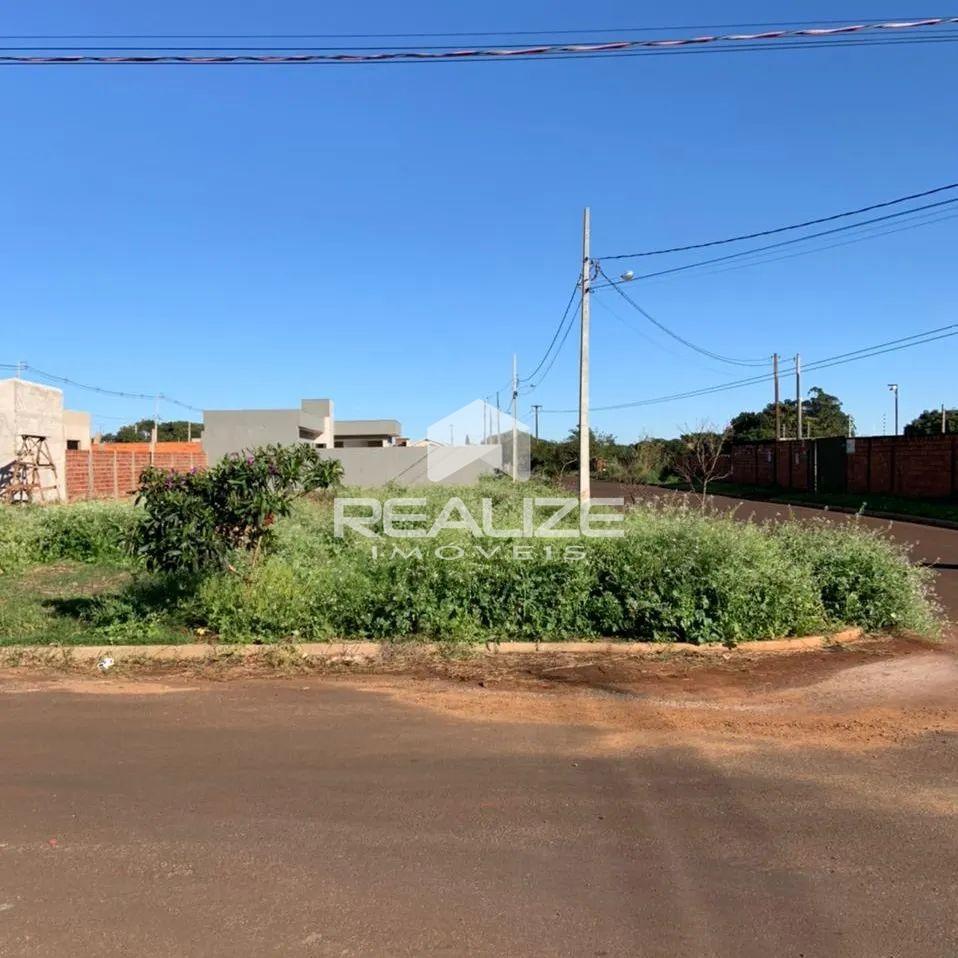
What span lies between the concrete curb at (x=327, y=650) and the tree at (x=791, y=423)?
55.6m

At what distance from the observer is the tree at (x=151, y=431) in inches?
3551

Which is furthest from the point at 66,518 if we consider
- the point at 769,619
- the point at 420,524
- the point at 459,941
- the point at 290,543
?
the point at 459,941

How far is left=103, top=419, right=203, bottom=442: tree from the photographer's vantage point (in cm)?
9019

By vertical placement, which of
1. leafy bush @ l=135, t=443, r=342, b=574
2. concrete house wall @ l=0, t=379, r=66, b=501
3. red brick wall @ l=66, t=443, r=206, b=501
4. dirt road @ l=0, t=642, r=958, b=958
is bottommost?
dirt road @ l=0, t=642, r=958, b=958

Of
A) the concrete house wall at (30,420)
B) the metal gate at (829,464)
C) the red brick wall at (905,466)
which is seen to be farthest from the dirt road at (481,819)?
the metal gate at (829,464)

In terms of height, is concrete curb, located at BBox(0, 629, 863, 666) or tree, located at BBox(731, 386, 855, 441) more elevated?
tree, located at BBox(731, 386, 855, 441)

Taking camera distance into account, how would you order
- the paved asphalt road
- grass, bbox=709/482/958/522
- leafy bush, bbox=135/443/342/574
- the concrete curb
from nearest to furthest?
the concrete curb → leafy bush, bbox=135/443/342/574 → the paved asphalt road → grass, bbox=709/482/958/522

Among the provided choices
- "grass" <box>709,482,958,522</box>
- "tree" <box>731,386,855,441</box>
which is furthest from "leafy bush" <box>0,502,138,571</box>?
"tree" <box>731,386,855,441</box>

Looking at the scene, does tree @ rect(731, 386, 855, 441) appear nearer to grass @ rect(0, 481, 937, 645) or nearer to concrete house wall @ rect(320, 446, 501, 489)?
concrete house wall @ rect(320, 446, 501, 489)

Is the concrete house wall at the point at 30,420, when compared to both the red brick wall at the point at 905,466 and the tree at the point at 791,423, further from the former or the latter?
the tree at the point at 791,423

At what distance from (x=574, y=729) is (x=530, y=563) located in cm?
250

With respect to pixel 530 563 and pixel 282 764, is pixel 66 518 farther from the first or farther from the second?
pixel 282 764

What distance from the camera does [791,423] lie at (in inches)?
2596

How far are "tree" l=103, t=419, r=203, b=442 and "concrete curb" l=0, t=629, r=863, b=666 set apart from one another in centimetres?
8081
